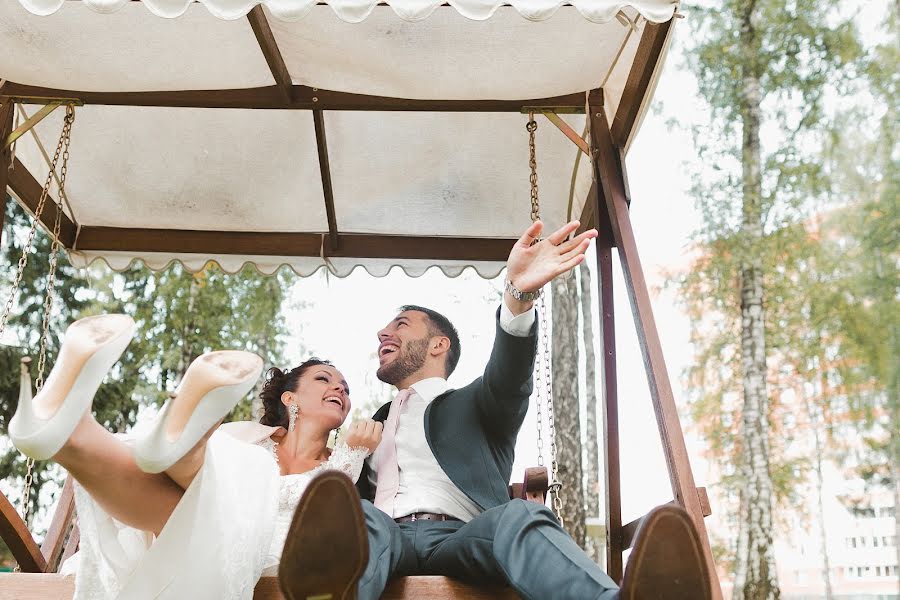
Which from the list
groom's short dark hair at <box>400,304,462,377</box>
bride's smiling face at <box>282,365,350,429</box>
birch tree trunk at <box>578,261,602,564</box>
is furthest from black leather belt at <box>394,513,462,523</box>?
birch tree trunk at <box>578,261,602,564</box>

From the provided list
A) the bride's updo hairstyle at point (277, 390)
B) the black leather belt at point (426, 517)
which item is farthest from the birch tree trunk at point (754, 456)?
the black leather belt at point (426, 517)

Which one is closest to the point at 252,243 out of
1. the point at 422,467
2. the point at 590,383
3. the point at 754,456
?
the point at 422,467

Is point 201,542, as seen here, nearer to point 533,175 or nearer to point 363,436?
point 363,436

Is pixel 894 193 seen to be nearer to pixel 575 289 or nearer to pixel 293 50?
pixel 575 289

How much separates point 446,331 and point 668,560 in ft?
6.85

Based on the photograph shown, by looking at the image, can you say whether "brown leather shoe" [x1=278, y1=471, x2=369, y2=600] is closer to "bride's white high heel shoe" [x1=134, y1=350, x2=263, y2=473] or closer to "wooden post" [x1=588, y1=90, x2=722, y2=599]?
"bride's white high heel shoe" [x1=134, y1=350, x2=263, y2=473]

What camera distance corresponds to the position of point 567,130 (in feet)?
12.8

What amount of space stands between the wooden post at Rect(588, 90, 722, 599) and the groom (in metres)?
0.45

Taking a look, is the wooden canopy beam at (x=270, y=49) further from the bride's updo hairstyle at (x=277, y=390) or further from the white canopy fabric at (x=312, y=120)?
the bride's updo hairstyle at (x=277, y=390)

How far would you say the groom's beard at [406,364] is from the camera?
3578mm

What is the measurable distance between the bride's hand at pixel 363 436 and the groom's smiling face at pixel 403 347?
1.00 ft

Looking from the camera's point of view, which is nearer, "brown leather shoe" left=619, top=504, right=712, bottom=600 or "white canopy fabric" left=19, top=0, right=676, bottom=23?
"brown leather shoe" left=619, top=504, right=712, bottom=600

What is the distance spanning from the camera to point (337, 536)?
1751 millimetres

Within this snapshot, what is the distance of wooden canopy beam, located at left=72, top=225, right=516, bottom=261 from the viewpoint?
520 cm
